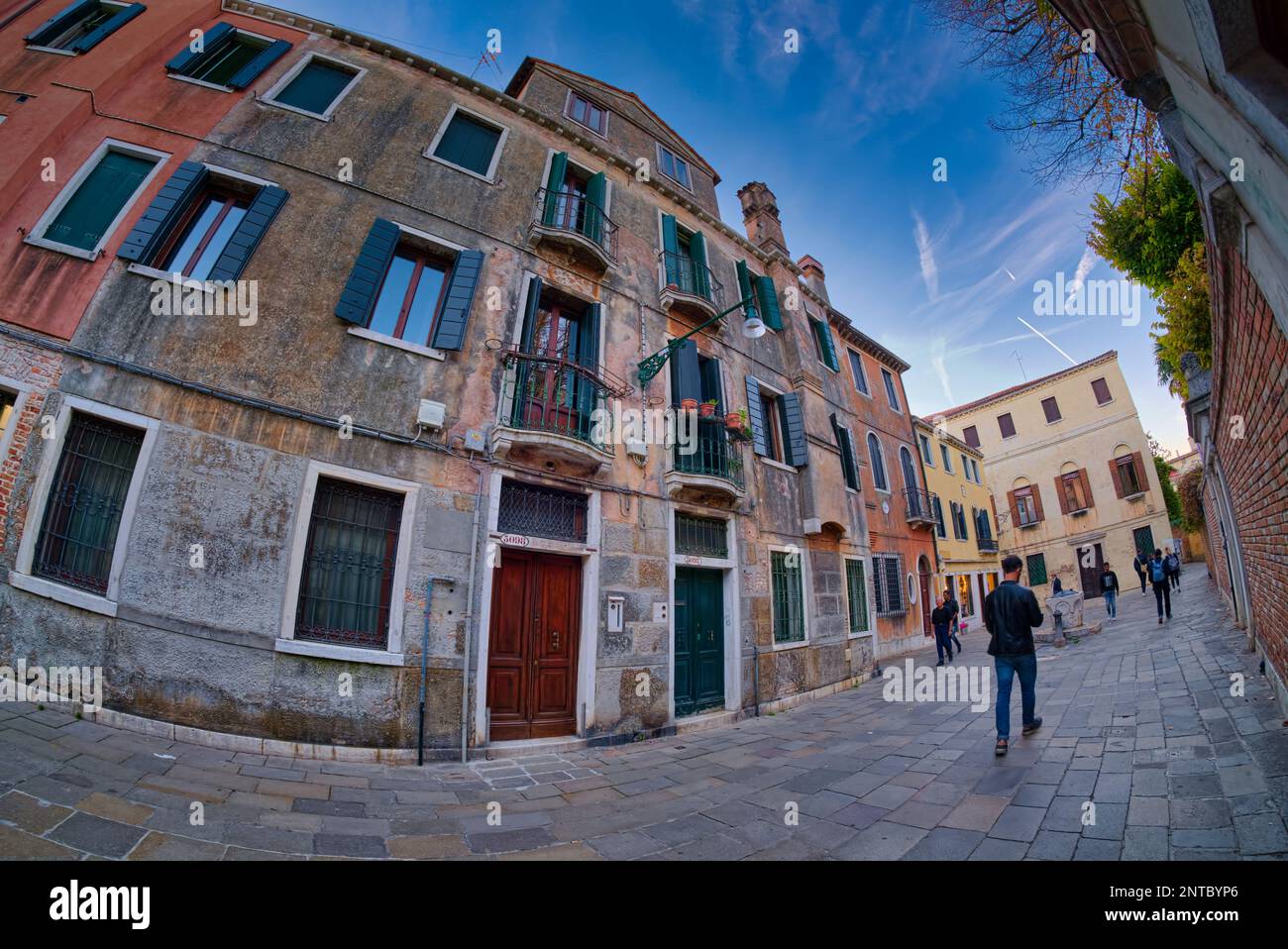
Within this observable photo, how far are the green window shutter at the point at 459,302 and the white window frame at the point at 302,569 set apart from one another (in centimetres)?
208

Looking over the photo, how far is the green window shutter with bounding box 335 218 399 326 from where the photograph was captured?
6.01 m

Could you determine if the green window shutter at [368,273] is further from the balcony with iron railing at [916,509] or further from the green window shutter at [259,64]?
the balcony with iron railing at [916,509]

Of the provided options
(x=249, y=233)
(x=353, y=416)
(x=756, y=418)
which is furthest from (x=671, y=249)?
(x=353, y=416)

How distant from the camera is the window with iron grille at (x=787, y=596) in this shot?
9234mm

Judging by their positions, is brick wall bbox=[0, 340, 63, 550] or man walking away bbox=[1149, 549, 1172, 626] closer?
brick wall bbox=[0, 340, 63, 550]

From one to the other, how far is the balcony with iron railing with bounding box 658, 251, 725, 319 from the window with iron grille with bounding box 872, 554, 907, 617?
851 cm

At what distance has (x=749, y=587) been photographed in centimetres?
874

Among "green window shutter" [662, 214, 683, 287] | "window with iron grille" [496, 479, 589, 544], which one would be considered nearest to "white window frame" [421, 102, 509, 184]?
"green window shutter" [662, 214, 683, 287]

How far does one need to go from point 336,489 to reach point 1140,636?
48.4ft

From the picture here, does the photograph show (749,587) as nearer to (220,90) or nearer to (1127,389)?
(220,90)

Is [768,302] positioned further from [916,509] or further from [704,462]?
[916,509]

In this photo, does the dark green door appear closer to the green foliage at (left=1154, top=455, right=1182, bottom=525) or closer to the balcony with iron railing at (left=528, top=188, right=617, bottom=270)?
the balcony with iron railing at (left=528, top=188, right=617, bottom=270)

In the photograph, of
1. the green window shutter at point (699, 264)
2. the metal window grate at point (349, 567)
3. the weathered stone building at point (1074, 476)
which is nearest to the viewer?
the metal window grate at point (349, 567)

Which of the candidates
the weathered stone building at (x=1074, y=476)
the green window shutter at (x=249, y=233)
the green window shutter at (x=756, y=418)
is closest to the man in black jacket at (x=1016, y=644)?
the green window shutter at (x=756, y=418)
